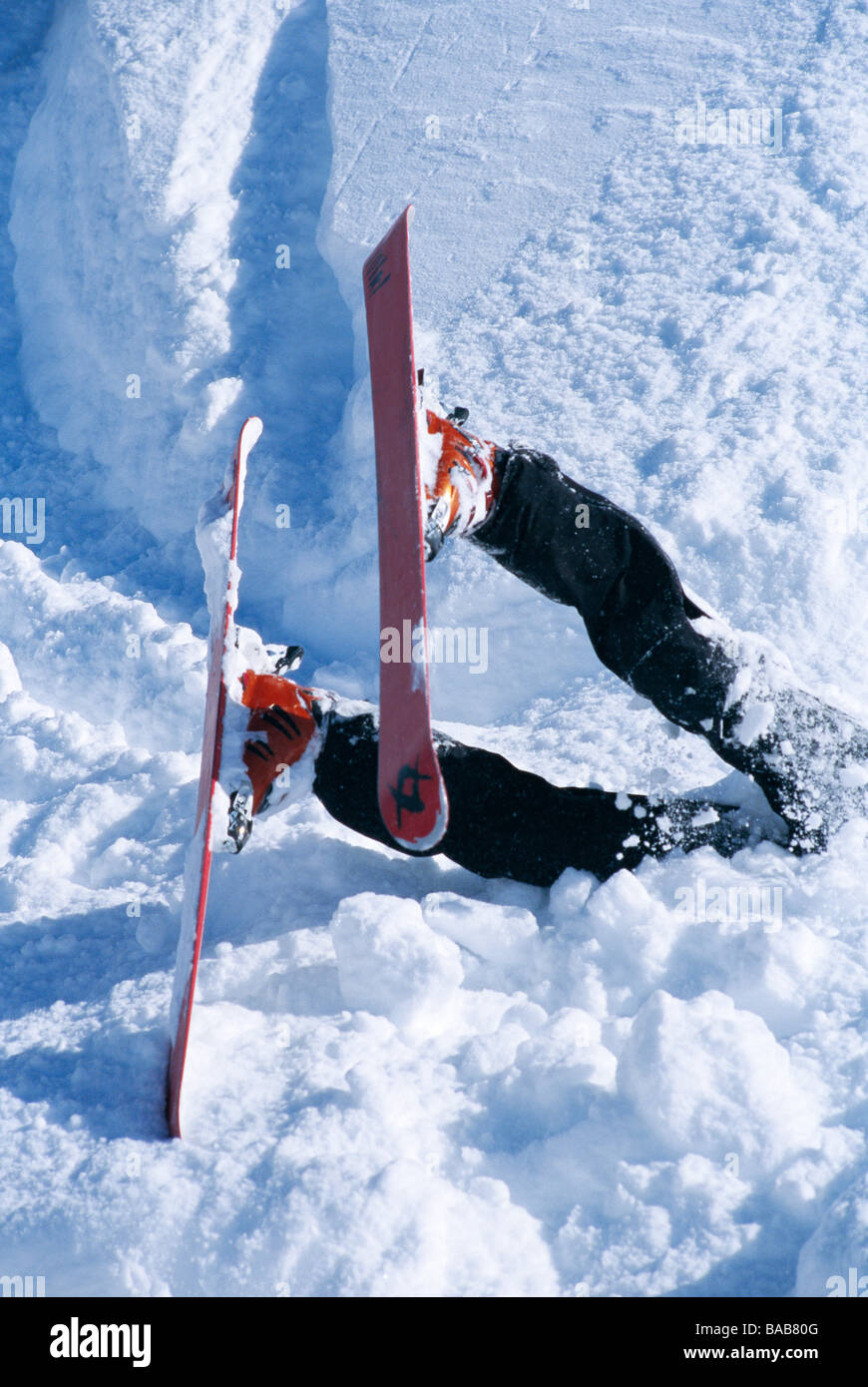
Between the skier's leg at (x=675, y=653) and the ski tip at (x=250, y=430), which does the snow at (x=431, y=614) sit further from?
the ski tip at (x=250, y=430)

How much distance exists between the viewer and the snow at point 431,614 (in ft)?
5.17

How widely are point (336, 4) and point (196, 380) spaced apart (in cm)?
203

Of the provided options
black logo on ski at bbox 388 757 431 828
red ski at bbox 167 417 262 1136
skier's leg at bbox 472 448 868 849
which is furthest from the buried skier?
black logo on ski at bbox 388 757 431 828

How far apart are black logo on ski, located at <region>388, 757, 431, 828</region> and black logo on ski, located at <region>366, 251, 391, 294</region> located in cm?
113

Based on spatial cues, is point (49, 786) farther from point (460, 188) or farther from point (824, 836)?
point (460, 188)

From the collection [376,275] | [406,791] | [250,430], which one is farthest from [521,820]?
[376,275]

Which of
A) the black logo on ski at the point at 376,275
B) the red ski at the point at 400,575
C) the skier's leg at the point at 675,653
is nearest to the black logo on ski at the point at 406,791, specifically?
the red ski at the point at 400,575

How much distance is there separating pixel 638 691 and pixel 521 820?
1.27 ft

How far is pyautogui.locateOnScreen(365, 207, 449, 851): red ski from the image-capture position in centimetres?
162

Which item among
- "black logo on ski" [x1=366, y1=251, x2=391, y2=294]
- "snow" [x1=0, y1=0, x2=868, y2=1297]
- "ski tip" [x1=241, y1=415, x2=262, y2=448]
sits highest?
"black logo on ski" [x1=366, y1=251, x2=391, y2=294]

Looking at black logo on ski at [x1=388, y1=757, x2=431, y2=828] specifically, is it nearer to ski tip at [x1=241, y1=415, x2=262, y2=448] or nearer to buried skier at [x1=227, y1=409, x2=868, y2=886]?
buried skier at [x1=227, y1=409, x2=868, y2=886]

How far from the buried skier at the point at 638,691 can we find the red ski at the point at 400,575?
18cm

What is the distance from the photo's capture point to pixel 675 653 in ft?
6.98

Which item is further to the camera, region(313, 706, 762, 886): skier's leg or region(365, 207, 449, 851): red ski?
region(313, 706, 762, 886): skier's leg
